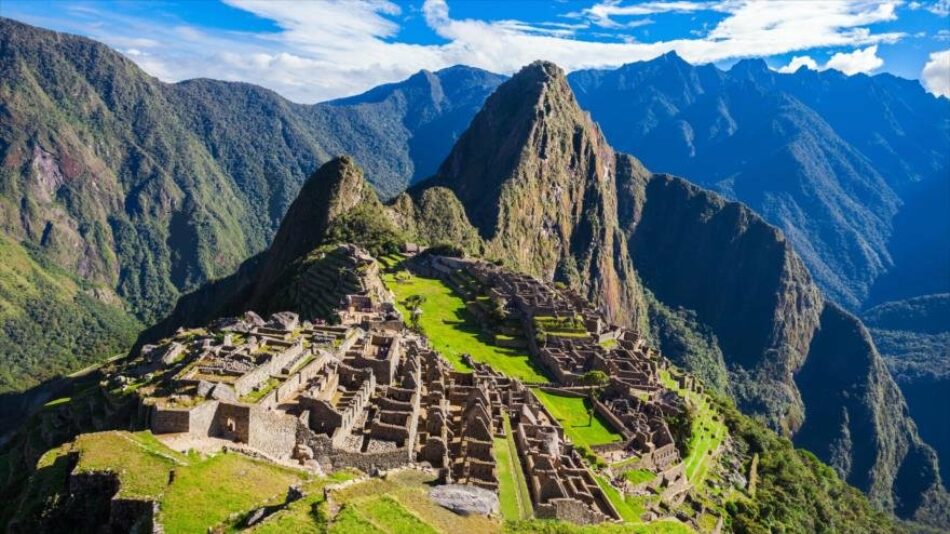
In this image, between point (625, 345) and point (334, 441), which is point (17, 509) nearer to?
point (334, 441)

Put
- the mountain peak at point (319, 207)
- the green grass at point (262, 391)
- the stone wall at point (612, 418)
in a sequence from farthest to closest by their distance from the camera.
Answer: the mountain peak at point (319, 207) → the stone wall at point (612, 418) → the green grass at point (262, 391)

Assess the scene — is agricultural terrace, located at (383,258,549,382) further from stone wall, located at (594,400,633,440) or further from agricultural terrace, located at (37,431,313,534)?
agricultural terrace, located at (37,431,313,534)

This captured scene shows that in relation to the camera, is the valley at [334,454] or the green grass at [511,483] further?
the green grass at [511,483]

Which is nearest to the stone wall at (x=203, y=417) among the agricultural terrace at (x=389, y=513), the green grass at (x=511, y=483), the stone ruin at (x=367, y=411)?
the stone ruin at (x=367, y=411)

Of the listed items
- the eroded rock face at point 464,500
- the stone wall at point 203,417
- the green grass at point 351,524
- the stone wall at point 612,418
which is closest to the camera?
the green grass at point 351,524

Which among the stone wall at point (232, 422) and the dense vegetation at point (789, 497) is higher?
the stone wall at point (232, 422)

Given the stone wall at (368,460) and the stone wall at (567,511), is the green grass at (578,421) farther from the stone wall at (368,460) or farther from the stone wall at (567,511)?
the stone wall at (368,460)

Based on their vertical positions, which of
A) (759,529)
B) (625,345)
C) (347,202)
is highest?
(347,202)

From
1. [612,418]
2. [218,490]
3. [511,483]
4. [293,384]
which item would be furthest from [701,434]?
[218,490]

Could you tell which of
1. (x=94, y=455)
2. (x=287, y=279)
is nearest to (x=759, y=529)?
(x=94, y=455)
